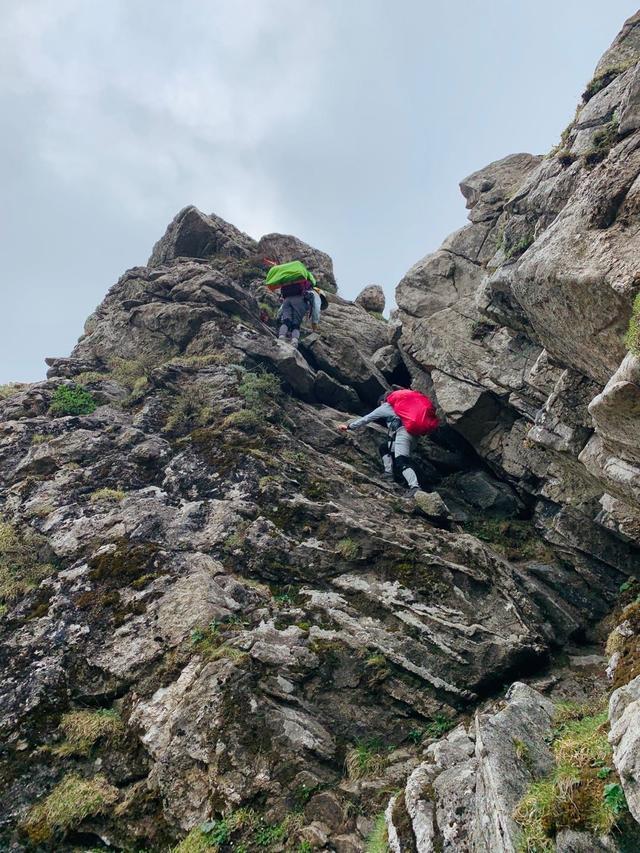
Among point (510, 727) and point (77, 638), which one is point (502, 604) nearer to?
point (510, 727)

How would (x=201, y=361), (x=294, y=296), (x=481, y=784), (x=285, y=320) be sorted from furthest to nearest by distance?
(x=294, y=296) → (x=285, y=320) → (x=201, y=361) → (x=481, y=784)

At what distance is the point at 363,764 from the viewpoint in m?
8.72

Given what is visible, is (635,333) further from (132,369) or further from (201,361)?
(132,369)

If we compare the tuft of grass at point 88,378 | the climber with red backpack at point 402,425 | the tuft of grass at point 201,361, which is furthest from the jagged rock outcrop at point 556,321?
the tuft of grass at point 88,378

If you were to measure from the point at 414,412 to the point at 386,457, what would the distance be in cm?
169

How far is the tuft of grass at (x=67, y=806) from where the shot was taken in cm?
791

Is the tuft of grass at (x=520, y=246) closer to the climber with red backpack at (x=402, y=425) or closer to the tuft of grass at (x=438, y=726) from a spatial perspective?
the climber with red backpack at (x=402, y=425)

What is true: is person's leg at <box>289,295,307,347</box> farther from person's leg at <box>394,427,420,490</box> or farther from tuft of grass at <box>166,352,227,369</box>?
person's leg at <box>394,427,420,490</box>

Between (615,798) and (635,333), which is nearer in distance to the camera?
(615,798)

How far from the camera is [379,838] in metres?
7.21

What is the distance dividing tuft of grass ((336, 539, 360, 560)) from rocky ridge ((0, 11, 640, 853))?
5cm

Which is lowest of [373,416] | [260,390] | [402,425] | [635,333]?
[635,333]

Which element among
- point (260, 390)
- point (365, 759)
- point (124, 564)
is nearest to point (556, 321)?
point (260, 390)

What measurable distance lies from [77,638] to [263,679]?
3759 mm
